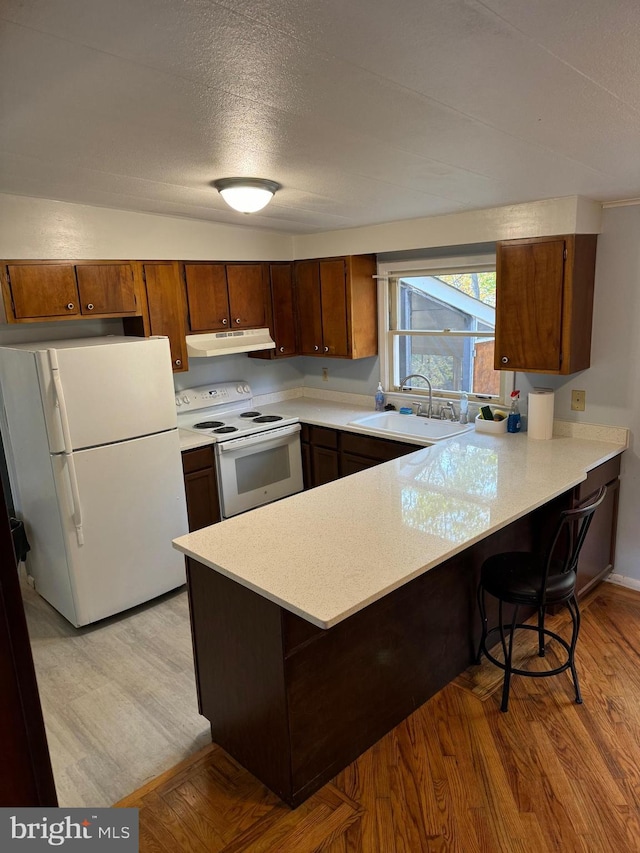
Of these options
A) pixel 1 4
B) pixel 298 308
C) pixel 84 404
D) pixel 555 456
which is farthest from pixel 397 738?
pixel 298 308

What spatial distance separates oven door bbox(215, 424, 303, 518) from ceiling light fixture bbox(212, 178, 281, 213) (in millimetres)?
1742

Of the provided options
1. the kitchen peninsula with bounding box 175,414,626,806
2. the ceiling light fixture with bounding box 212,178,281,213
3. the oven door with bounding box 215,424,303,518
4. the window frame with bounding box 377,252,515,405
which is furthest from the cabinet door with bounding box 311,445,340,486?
the ceiling light fixture with bounding box 212,178,281,213

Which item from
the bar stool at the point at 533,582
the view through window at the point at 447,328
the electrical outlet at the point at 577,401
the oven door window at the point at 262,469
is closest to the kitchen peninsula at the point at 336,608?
the bar stool at the point at 533,582

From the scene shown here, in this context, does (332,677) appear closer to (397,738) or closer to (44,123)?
(397,738)

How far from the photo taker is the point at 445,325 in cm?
397

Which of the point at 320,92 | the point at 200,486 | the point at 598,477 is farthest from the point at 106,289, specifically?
the point at 598,477

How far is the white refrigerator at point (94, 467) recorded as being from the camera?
291 centimetres

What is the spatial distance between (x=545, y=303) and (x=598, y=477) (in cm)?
97

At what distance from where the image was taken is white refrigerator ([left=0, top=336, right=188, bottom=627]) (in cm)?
291

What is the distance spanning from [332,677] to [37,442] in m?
2.00

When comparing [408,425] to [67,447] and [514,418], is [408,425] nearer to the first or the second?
[514,418]

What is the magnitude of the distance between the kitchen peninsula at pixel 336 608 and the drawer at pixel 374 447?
0.85 metres

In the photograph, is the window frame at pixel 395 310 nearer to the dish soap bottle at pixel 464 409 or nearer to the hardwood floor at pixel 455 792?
the dish soap bottle at pixel 464 409

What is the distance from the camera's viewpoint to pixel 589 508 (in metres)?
2.25
